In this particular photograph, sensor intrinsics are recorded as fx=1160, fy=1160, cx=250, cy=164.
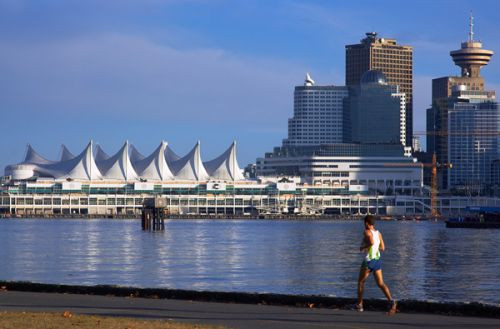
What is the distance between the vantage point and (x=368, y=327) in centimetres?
1634

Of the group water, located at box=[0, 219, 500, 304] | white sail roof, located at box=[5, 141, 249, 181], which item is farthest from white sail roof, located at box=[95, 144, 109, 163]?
water, located at box=[0, 219, 500, 304]

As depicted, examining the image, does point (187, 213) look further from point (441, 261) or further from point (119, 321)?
point (119, 321)

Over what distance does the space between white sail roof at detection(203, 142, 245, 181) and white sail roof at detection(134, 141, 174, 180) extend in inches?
292

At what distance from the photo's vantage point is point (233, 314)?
18.0 meters

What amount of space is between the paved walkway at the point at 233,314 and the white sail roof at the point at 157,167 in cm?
16390

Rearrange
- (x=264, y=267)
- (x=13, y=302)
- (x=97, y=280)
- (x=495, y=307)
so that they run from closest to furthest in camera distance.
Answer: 1. (x=495, y=307)
2. (x=13, y=302)
3. (x=97, y=280)
4. (x=264, y=267)

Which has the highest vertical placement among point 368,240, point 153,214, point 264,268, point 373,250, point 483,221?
point 368,240

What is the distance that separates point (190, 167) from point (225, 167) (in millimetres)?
7289

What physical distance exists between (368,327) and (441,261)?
35.3 meters

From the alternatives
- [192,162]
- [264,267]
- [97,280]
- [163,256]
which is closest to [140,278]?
[97,280]

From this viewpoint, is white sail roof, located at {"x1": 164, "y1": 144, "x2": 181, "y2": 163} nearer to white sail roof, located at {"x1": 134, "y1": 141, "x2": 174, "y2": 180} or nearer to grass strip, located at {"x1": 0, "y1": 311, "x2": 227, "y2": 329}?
white sail roof, located at {"x1": 134, "y1": 141, "x2": 174, "y2": 180}

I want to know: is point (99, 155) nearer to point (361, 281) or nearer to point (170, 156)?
point (170, 156)

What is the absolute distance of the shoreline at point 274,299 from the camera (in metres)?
18.1

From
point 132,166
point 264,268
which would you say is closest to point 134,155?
point 132,166
